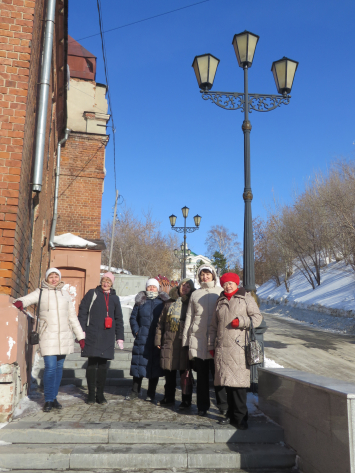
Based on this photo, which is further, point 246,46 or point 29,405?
point 246,46

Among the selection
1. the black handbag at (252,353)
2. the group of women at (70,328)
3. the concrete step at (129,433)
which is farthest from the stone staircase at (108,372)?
the black handbag at (252,353)

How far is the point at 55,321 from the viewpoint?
17.7ft

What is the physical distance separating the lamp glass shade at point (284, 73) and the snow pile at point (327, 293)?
53.1ft

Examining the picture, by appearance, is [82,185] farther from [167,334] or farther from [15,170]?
[167,334]

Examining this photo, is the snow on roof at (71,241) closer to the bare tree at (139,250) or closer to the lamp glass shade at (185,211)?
the lamp glass shade at (185,211)

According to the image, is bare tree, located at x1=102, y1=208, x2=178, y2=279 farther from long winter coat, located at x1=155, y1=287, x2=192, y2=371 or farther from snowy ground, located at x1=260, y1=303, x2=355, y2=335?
long winter coat, located at x1=155, y1=287, x2=192, y2=371

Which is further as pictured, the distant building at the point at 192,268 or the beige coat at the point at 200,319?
the distant building at the point at 192,268

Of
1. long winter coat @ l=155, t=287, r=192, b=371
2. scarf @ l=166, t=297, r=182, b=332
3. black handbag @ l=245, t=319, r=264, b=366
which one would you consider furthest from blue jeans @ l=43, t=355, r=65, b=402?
black handbag @ l=245, t=319, r=264, b=366

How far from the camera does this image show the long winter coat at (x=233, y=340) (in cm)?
462

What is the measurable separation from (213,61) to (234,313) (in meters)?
5.81

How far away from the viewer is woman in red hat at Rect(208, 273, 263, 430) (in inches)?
182

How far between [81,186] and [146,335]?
35.6 ft

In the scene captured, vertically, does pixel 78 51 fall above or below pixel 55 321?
above

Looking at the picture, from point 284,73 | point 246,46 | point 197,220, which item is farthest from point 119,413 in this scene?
point 197,220
